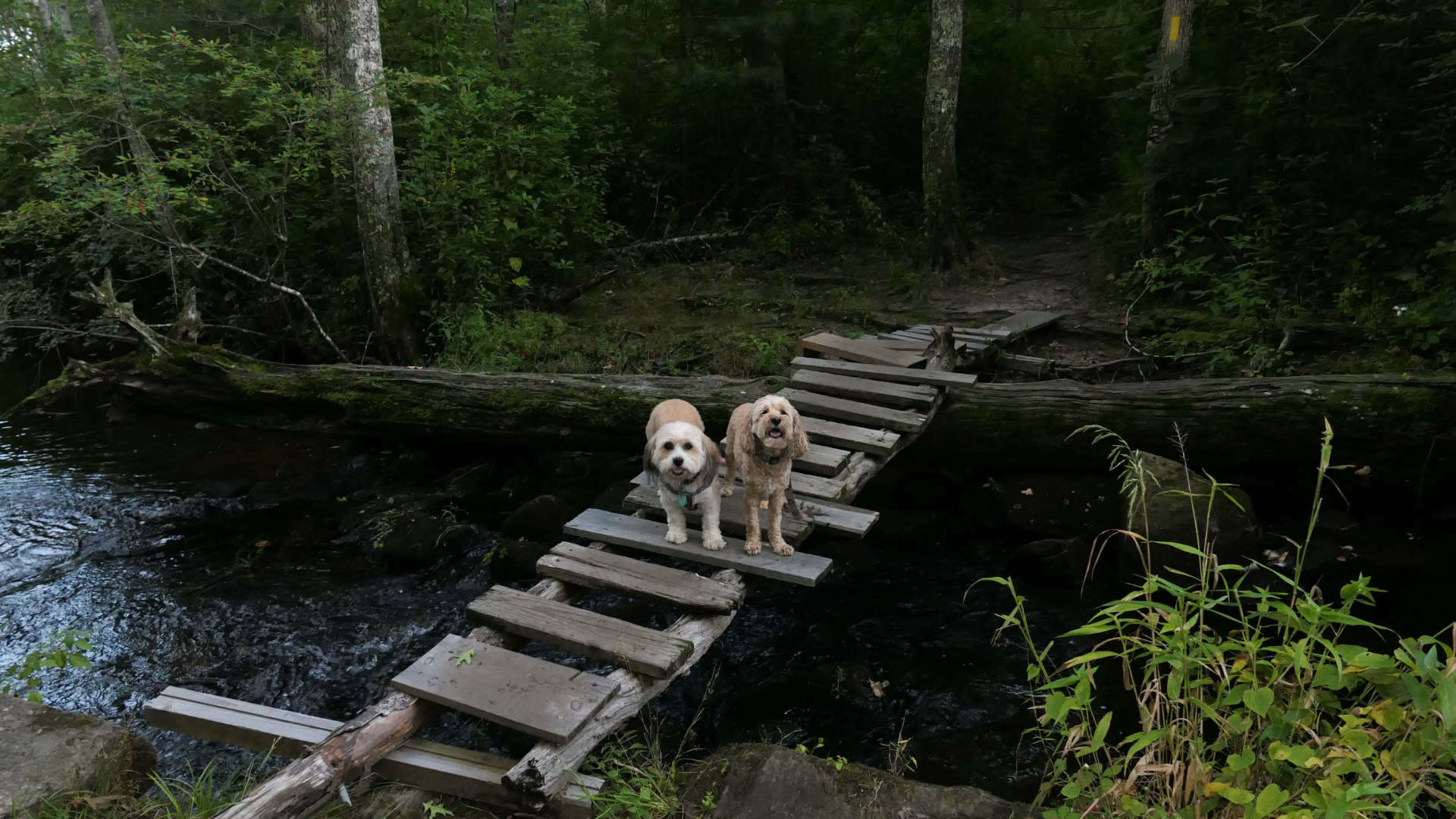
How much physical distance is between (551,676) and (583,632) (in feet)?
1.34

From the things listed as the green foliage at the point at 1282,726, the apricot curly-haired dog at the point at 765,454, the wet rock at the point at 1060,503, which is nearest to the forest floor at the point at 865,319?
the wet rock at the point at 1060,503

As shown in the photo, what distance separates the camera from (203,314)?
41.2ft

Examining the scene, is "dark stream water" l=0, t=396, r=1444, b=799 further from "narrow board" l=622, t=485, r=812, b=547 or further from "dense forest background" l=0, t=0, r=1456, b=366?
"dense forest background" l=0, t=0, r=1456, b=366

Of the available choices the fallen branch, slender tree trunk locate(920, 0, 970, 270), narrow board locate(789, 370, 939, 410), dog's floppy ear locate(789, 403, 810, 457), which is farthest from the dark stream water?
slender tree trunk locate(920, 0, 970, 270)

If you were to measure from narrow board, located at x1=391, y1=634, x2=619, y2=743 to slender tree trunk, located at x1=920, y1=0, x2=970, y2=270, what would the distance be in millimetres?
10249

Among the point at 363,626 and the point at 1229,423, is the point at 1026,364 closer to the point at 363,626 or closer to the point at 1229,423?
the point at 1229,423

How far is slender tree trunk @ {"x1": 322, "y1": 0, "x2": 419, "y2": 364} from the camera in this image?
9.68m

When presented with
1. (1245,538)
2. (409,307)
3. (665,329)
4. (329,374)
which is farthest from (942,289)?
(329,374)

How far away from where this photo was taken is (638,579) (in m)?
5.33

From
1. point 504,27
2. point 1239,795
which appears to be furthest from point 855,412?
point 504,27

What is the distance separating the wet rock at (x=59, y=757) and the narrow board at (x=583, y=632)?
169cm

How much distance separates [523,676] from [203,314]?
10.8 metres

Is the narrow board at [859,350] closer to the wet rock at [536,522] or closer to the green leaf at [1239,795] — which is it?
the wet rock at [536,522]

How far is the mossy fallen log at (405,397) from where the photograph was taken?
796 centimetres
